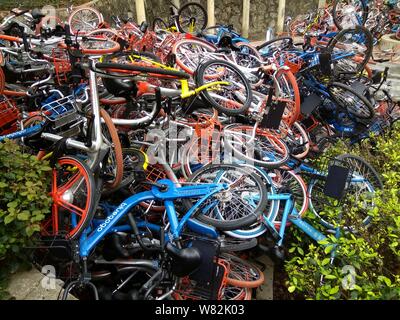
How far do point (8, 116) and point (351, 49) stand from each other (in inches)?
273

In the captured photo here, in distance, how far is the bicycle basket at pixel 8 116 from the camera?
16.3ft

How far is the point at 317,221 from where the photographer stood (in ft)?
14.5

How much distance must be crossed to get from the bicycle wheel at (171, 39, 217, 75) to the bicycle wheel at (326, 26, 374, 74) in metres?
2.49

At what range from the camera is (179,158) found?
4547 mm

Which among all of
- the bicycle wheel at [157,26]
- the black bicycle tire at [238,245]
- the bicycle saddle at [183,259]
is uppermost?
the bicycle wheel at [157,26]

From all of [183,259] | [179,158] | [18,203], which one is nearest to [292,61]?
[179,158]

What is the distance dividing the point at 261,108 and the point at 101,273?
3552 millimetres

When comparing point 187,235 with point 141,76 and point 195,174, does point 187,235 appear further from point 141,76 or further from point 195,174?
point 141,76

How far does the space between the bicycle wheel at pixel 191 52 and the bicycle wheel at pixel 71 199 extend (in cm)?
284

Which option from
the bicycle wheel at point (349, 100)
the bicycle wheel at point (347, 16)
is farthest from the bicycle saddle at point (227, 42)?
the bicycle wheel at point (347, 16)

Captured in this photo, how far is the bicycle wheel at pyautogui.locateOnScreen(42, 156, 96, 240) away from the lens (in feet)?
11.0

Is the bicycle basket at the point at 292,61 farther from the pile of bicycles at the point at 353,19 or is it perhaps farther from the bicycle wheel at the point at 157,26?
the bicycle wheel at the point at 157,26
